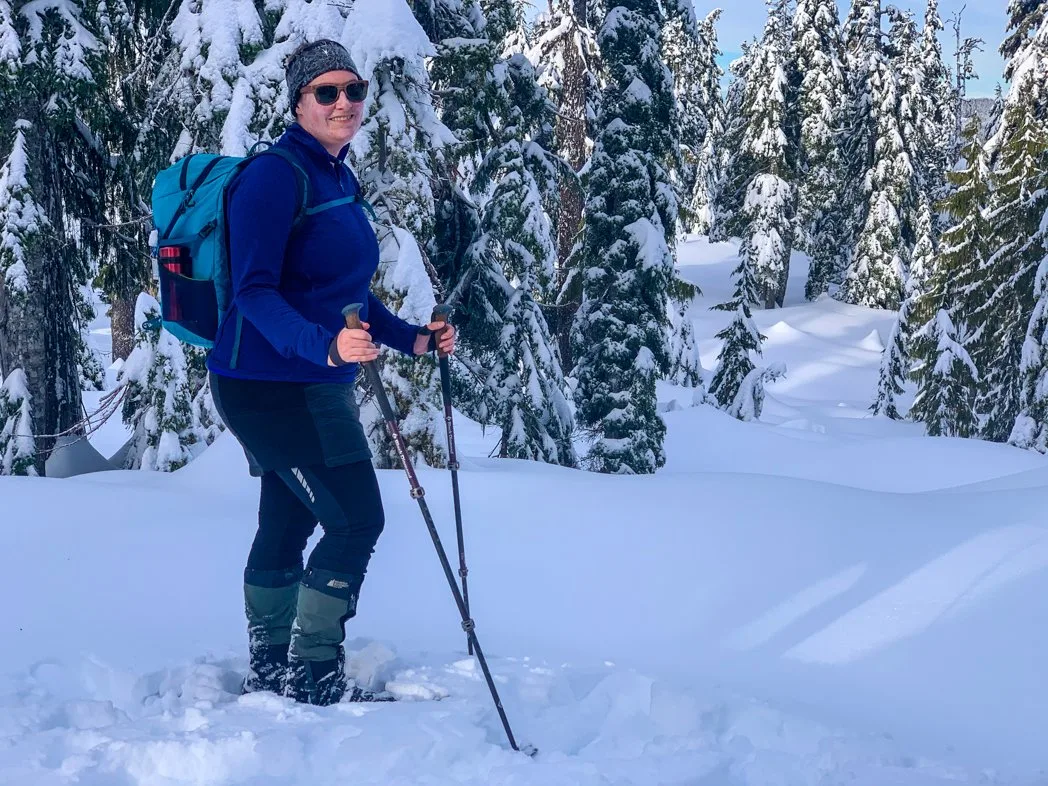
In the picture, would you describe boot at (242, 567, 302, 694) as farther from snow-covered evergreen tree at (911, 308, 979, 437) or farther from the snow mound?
the snow mound

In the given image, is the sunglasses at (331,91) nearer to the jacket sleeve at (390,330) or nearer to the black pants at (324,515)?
the jacket sleeve at (390,330)

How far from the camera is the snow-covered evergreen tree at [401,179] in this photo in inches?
283

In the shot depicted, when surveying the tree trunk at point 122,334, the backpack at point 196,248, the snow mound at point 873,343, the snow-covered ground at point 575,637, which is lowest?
the snow mound at point 873,343

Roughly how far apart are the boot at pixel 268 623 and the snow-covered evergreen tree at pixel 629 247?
1129 cm

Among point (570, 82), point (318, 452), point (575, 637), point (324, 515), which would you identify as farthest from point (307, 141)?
point (570, 82)

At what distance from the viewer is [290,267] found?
3.11 metres

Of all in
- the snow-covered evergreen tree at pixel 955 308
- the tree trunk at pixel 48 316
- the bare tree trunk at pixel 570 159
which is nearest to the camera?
the tree trunk at pixel 48 316

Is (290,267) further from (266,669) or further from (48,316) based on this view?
(48,316)

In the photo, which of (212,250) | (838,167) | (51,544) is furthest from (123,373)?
(838,167)

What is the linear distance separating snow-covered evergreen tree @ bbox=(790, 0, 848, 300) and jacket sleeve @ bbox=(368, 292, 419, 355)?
34797 millimetres

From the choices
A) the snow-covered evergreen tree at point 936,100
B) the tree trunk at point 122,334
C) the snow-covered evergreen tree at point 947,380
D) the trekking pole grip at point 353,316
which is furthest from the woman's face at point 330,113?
the snow-covered evergreen tree at point 936,100

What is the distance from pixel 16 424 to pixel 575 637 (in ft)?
19.6

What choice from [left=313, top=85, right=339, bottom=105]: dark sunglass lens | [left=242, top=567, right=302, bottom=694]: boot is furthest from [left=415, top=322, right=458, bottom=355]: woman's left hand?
[left=242, top=567, right=302, bottom=694]: boot

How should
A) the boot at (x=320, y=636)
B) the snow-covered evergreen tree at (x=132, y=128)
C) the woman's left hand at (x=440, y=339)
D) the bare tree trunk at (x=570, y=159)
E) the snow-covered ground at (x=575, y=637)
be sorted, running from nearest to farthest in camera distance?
the snow-covered ground at (x=575, y=637), the boot at (x=320, y=636), the woman's left hand at (x=440, y=339), the snow-covered evergreen tree at (x=132, y=128), the bare tree trunk at (x=570, y=159)
